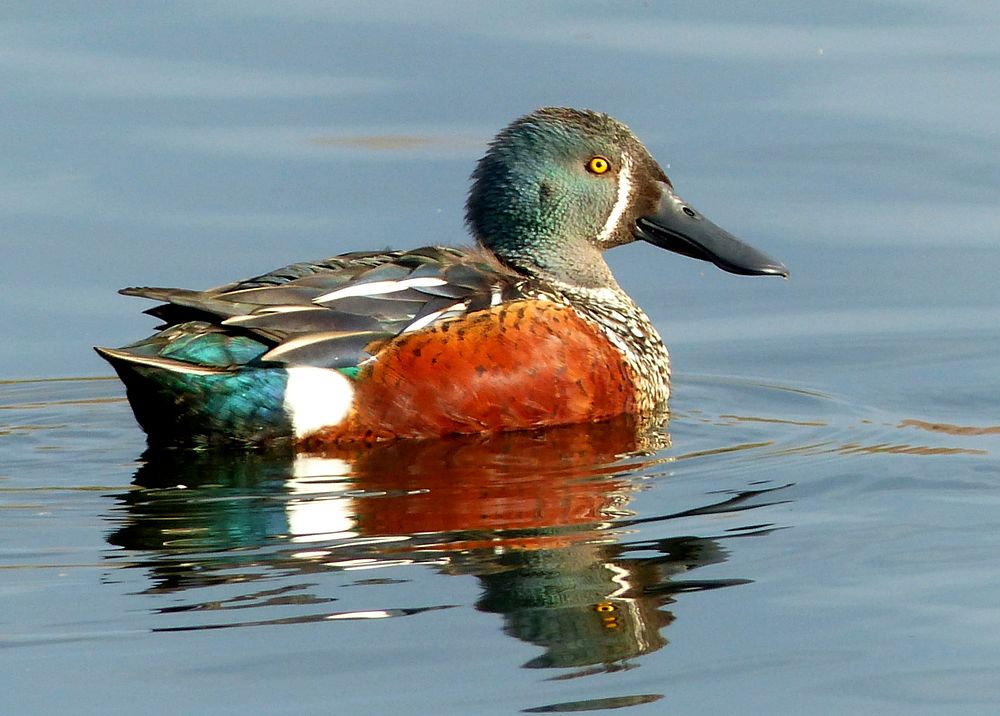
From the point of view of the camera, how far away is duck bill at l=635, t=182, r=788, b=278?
8.97 metres

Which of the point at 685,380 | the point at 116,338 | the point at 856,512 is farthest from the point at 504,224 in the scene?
the point at 856,512

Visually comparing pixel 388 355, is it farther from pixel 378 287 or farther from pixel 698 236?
pixel 698 236

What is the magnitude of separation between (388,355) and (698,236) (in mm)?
1879

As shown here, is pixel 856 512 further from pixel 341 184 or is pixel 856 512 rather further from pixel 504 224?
pixel 341 184

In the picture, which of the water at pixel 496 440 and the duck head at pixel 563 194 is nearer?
the water at pixel 496 440

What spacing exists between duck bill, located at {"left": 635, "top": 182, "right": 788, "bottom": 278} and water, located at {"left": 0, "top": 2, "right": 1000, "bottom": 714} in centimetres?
41

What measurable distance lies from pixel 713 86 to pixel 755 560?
19.4ft

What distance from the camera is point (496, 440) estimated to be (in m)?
7.78

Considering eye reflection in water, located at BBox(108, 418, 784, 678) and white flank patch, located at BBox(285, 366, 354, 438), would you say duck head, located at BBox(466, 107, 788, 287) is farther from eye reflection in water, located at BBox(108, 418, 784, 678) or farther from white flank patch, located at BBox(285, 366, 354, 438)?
white flank patch, located at BBox(285, 366, 354, 438)

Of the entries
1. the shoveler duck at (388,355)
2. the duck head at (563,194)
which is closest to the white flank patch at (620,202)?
the duck head at (563,194)

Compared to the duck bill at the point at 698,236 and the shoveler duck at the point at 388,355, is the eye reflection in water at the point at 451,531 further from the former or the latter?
the duck bill at the point at 698,236

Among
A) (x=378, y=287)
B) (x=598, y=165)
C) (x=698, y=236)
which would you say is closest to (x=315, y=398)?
(x=378, y=287)

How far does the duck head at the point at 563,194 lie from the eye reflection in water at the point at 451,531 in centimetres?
103

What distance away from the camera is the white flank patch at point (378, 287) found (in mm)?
7809
